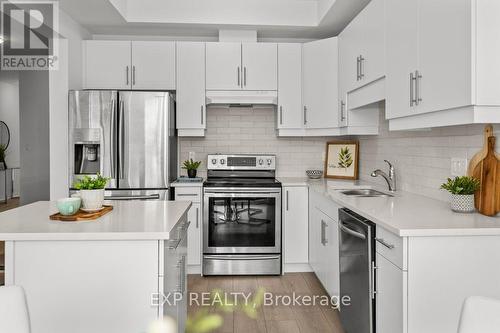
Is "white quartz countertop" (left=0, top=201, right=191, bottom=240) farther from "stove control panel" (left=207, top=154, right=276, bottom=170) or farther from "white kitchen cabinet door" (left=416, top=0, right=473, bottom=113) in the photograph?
"stove control panel" (left=207, top=154, right=276, bottom=170)

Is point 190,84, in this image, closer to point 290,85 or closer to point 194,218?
point 290,85

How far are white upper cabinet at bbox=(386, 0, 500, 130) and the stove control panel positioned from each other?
196cm

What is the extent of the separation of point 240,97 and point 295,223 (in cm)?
141

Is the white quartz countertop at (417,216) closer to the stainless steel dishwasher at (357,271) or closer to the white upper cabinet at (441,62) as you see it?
the stainless steel dishwasher at (357,271)

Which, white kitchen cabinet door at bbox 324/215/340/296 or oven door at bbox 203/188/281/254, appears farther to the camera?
oven door at bbox 203/188/281/254

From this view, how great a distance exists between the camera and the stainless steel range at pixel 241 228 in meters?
3.84

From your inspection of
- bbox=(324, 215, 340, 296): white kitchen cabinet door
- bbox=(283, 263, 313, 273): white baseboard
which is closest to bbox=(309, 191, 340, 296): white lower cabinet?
bbox=(324, 215, 340, 296): white kitchen cabinet door

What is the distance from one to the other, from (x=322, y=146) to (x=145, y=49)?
86.5 inches

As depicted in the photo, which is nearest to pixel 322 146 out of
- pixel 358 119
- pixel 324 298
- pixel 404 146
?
pixel 358 119

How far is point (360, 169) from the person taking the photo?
4211 mm

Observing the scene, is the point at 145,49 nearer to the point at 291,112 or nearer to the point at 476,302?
the point at 291,112

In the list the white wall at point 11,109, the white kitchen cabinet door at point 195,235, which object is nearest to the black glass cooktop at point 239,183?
the white kitchen cabinet door at point 195,235

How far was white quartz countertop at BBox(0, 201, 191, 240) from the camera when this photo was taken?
5.50 ft

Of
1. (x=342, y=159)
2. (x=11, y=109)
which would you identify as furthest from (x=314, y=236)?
(x=11, y=109)
